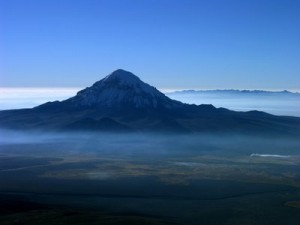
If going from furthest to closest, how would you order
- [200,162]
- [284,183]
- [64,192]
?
[200,162]
[284,183]
[64,192]

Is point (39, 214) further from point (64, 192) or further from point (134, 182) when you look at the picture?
point (134, 182)

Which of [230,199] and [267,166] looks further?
[267,166]

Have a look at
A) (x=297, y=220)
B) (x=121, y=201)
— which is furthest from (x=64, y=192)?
(x=297, y=220)

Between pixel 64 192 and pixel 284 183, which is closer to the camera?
pixel 64 192

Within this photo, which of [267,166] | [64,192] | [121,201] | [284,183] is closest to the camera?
[121,201]

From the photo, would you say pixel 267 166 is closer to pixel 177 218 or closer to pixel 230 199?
pixel 230 199

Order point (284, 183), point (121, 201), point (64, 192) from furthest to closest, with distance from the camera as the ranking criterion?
point (284, 183) → point (64, 192) → point (121, 201)

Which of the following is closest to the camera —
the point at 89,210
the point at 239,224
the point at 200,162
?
the point at 239,224

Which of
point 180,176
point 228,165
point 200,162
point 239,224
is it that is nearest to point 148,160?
point 200,162
